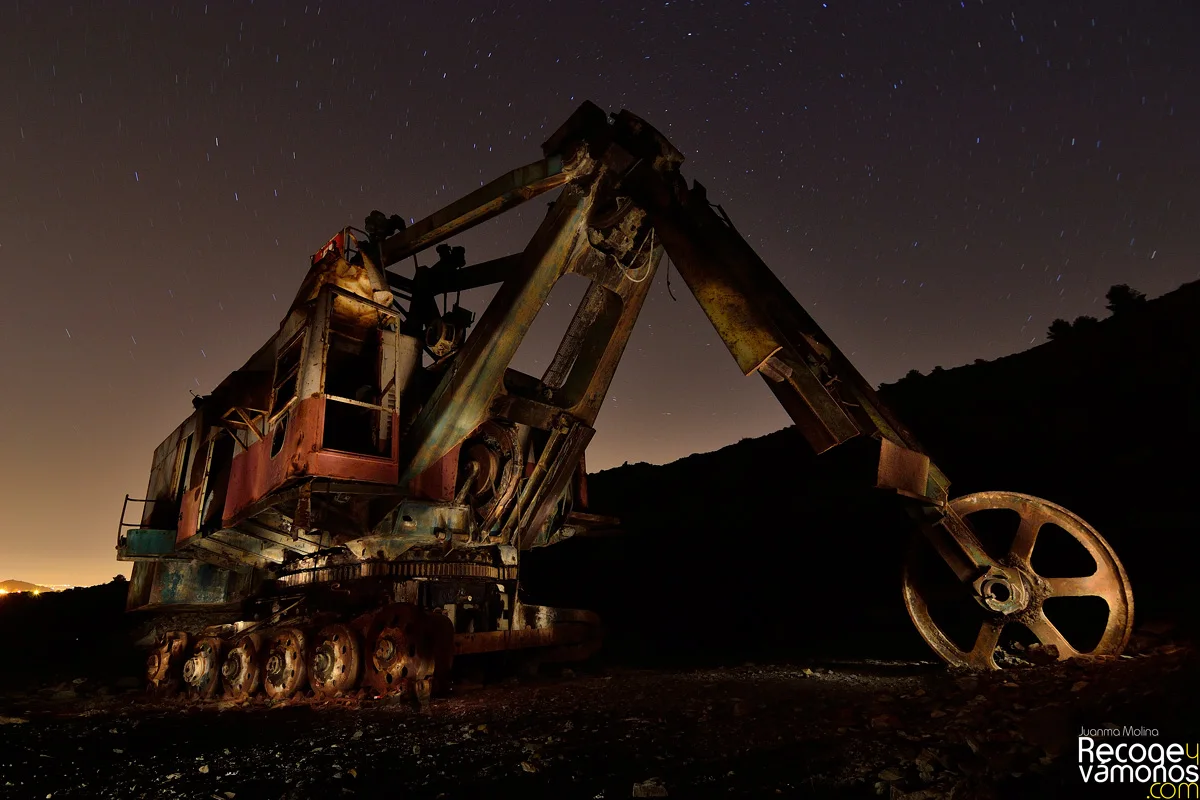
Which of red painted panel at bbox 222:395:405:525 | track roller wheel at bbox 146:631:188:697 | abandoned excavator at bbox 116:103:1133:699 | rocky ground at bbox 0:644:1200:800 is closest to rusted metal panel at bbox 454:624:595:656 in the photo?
abandoned excavator at bbox 116:103:1133:699

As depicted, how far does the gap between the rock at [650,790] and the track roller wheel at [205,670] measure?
276 inches

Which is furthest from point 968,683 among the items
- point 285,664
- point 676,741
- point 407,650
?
point 285,664

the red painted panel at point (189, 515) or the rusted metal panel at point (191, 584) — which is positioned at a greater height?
the red painted panel at point (189, 515)

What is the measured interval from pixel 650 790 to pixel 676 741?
3.26ft

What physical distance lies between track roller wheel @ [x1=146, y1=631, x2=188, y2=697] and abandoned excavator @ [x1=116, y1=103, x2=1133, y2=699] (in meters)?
0.03

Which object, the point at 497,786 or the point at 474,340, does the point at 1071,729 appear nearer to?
the point at 497,786

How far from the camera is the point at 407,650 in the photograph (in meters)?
6.04

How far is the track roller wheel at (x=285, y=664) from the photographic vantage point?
669 cm

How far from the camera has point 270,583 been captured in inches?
349

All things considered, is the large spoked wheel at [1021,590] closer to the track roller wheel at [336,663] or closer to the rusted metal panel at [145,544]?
the track roller wheel at [336,663]

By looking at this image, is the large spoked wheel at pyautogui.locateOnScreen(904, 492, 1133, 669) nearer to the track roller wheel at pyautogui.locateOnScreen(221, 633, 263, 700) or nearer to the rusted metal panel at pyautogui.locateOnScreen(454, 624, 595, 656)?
the rusted metal panel at pyautogui.locateOnScreen(454, 624, 595, 656)

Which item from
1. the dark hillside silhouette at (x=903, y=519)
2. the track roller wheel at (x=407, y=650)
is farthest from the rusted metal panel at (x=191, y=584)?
the dark hillside silhouette at (x=903, y=519)

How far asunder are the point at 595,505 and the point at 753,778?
20981 millimetres

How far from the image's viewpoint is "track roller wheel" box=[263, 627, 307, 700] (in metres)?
6.69
